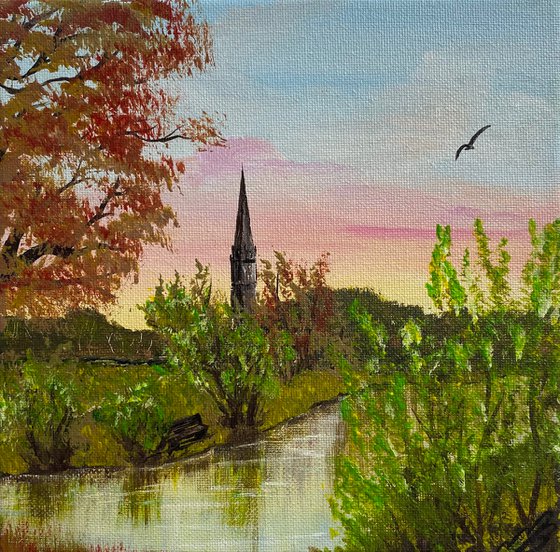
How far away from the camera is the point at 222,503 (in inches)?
134

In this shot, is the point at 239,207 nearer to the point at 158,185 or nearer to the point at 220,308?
the point at 158,185

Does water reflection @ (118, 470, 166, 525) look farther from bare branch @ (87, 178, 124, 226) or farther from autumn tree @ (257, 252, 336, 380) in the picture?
bare branch @ (87, 178, 124, 226)

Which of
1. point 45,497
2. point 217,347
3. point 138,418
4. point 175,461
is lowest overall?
point 45,497

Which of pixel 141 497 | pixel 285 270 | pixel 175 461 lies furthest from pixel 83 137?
pixel 141 497

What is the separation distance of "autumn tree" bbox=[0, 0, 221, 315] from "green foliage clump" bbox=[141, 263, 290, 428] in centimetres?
26

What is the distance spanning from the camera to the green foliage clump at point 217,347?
3551 mm

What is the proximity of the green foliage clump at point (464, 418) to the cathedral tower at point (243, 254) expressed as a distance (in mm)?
709

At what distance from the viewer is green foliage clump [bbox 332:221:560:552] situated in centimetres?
283

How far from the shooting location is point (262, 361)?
388 centimetres

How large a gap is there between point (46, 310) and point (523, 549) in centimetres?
250

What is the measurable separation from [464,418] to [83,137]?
2338mm

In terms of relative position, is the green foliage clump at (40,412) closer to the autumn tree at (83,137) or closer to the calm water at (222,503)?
the calm water at (222,503)

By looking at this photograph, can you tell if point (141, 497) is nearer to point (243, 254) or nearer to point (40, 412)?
point (40, 412)

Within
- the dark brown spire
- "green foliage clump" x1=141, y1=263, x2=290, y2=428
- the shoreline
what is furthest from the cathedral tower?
the shoreline
